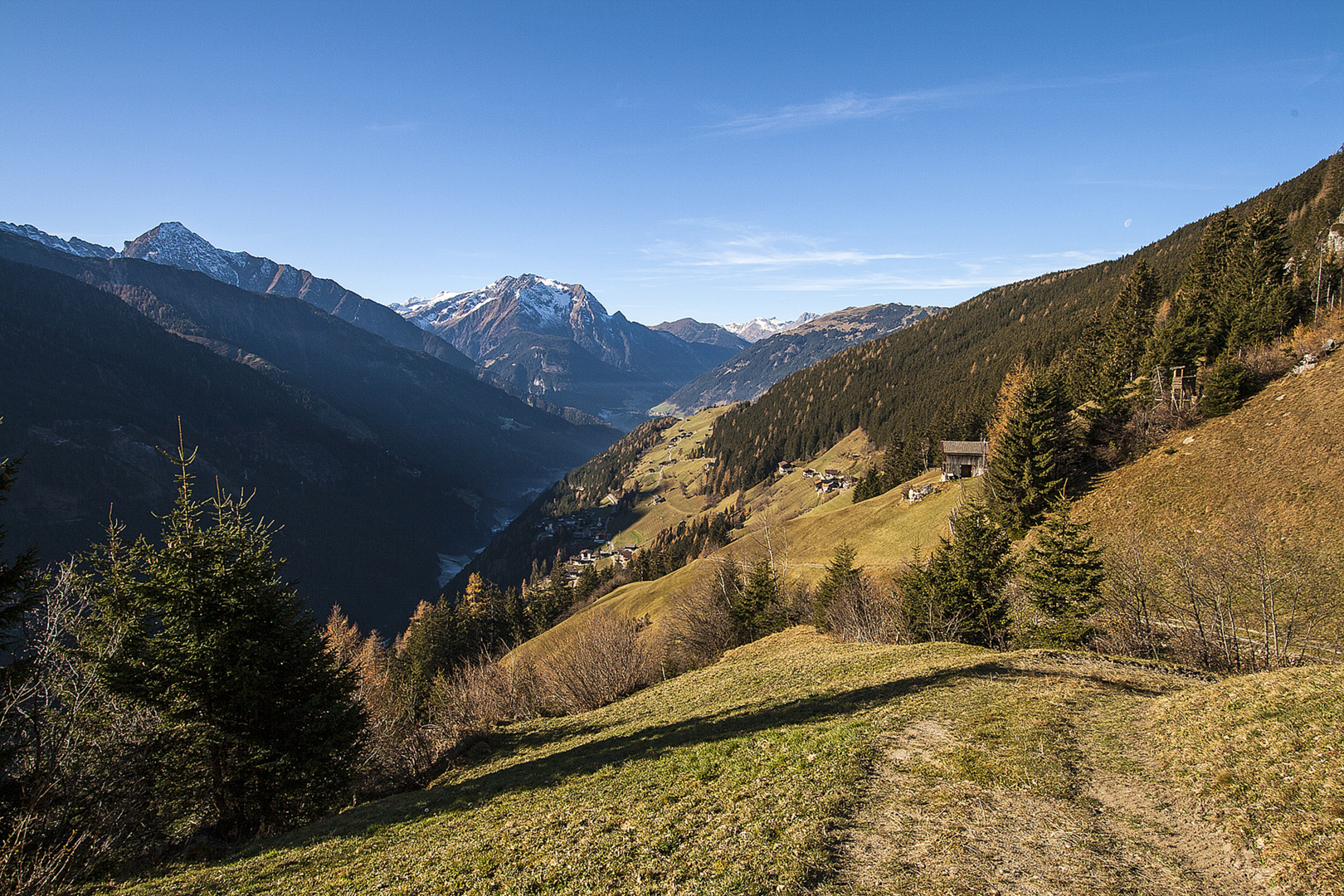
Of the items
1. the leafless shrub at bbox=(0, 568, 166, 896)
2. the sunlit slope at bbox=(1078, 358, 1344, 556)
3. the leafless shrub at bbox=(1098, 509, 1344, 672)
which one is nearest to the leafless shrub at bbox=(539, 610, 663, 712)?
the leafless shrub at bbox=(0, 568, 166, 896)

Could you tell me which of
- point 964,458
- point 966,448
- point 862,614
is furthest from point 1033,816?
point 964,458

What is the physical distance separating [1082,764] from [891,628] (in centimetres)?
3278

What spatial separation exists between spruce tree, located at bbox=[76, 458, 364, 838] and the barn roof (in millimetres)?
84588

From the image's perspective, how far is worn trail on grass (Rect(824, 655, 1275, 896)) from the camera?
9023 mm

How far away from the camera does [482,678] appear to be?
127 ft

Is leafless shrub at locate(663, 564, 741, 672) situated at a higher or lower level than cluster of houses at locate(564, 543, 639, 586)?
higher

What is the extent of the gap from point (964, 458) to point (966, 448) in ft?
6.13

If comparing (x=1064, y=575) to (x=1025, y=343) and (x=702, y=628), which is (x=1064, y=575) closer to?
(x=702, y=628)

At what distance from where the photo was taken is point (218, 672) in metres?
19.3

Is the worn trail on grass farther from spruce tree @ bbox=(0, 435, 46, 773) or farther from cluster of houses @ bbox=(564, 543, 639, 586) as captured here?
cluster of houses @ bbox=(564, 543, 639, 586)

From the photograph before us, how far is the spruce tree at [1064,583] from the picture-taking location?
32.6 m

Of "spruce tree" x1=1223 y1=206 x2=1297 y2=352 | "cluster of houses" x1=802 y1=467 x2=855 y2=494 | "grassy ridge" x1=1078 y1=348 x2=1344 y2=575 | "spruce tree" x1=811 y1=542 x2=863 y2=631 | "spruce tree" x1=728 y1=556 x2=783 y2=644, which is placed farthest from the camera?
"cluster of houses" x1=802 y1=467 x2=855 y2=494

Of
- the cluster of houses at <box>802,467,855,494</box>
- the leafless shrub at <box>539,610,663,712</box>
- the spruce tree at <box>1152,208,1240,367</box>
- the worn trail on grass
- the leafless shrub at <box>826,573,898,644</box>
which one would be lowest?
the leafless shrub at <box>539,610,663,712</box>

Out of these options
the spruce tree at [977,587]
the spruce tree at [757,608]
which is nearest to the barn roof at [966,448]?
the spruce tree at [757,608]
